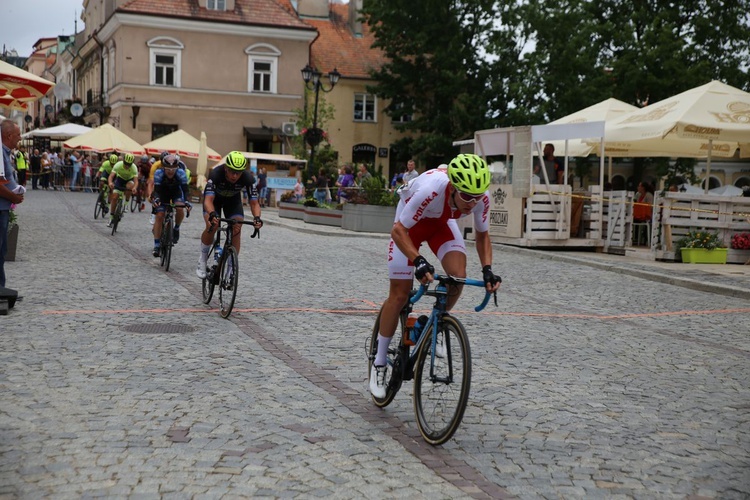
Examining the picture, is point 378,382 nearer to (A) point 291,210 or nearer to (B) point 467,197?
(B) point 467,197

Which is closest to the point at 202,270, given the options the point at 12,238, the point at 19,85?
the point at 12,238

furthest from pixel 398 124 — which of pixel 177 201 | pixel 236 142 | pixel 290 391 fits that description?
pixel 290 391

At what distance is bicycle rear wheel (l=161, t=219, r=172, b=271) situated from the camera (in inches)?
579

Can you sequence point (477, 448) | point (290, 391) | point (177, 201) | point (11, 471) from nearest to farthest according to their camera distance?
point (11, 471)
point (477, 448)
point (290, 391)
point (177, 201)

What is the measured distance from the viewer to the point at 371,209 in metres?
25.9

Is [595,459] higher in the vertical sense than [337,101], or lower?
lower

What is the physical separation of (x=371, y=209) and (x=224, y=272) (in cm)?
1527

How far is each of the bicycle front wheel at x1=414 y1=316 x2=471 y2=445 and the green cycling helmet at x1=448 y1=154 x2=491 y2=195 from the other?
77 centimetres

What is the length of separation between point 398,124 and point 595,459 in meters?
50.9

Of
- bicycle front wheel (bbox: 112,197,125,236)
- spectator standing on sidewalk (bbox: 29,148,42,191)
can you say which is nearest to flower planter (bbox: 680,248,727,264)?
bicycle front wheel (bbox: 112,197,125,236)

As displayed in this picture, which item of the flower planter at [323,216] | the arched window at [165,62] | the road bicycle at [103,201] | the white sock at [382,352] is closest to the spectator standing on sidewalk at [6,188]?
the white sock at [382,352]

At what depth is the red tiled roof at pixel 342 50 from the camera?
58625mm

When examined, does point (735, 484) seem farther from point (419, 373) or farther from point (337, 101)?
point (337, 101)

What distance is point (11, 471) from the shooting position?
16.3ft
